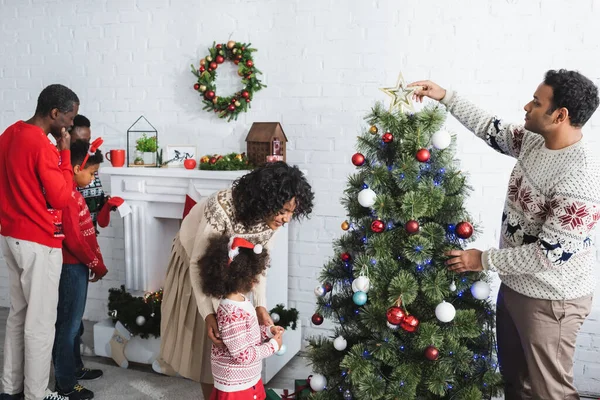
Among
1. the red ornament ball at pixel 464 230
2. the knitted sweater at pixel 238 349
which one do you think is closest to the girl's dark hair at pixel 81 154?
the knitted sweater at pixel 238 349

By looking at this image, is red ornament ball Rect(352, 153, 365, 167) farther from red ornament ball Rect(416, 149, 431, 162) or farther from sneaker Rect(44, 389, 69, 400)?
sneaker Rect(44, 389, 69, 400)

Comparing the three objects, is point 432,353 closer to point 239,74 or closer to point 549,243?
point 549,243

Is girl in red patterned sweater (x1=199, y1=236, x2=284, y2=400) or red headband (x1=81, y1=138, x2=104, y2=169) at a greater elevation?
red headband (x1=81, y1=138, x2=104, y2=169)

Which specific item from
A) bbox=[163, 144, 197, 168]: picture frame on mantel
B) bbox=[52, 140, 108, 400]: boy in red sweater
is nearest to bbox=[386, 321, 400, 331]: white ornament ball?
bbox=[52, 140, 108, 400]: boy in red sweater

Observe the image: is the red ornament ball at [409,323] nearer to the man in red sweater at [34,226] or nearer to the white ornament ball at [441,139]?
the white ornament ball at [441,139]

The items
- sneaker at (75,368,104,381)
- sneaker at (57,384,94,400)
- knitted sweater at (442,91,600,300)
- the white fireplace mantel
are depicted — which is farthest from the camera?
the white fireplace mantel

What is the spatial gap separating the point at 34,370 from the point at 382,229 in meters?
1.81

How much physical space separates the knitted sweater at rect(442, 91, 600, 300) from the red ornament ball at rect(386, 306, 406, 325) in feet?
1.11

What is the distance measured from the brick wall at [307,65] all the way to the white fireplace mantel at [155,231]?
24 centimetres

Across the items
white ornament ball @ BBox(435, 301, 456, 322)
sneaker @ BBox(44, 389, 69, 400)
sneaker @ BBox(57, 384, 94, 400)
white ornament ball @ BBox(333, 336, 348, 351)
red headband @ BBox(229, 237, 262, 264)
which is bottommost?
sneaker @ BBox(57, 384, 94, 400)

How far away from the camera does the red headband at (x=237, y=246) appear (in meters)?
1.83

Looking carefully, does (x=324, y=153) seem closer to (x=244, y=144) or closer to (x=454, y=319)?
(x=244, y=144)

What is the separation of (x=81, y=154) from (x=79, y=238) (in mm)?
505

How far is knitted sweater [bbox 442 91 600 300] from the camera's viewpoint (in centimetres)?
169
